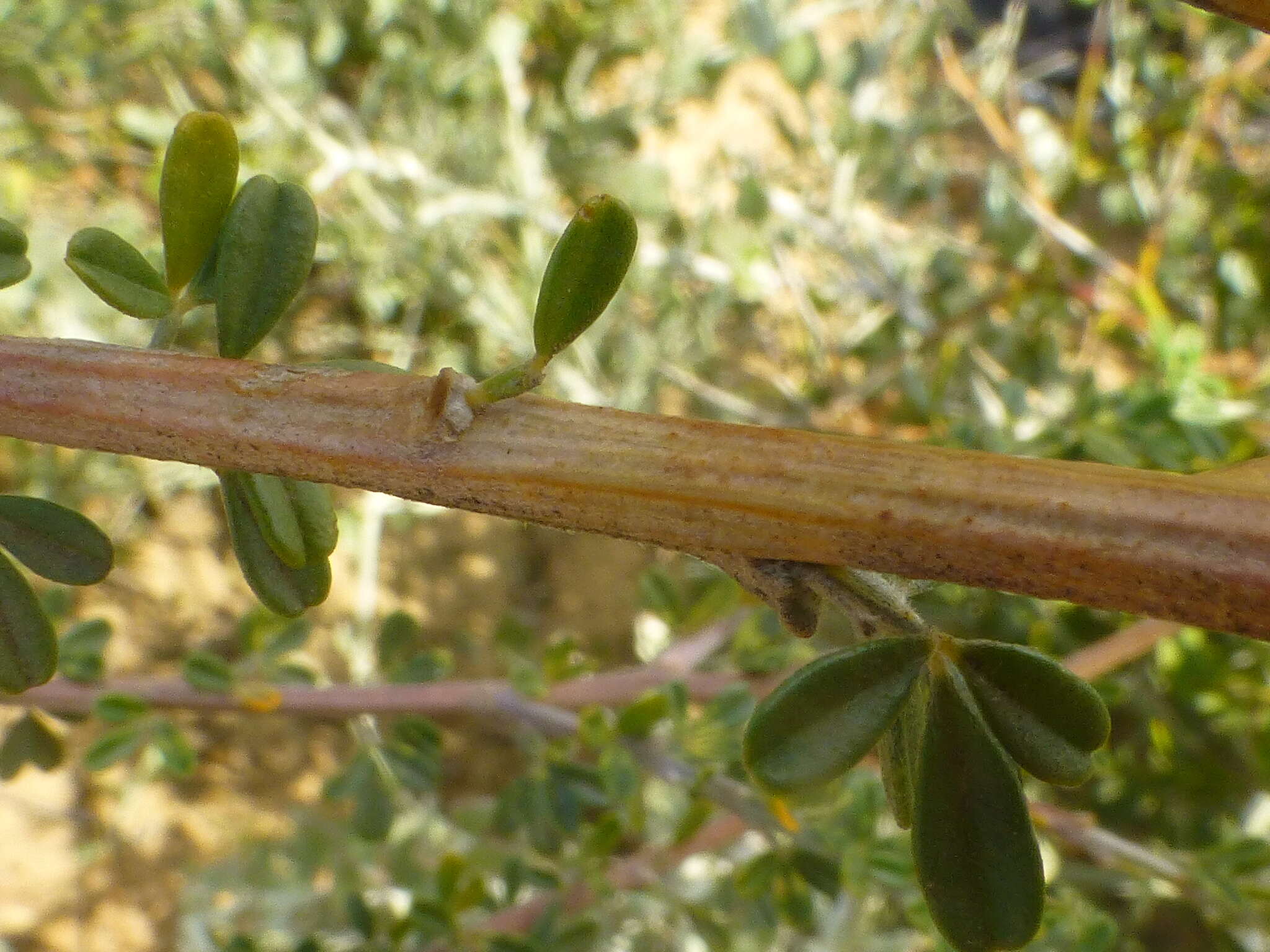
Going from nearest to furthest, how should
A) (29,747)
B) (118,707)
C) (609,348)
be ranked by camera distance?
(118,707) → (29,747) → (609,348)

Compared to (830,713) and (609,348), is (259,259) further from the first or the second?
(609,348)

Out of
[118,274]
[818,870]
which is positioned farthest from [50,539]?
[818,870]

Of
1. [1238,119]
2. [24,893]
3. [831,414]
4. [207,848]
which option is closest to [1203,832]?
[831,414]

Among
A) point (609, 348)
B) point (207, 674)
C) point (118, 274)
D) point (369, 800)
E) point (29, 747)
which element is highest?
point (118, 274)

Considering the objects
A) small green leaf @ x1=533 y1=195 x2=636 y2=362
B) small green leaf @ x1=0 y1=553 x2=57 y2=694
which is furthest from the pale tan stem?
small green leaf @ x1=0 y1=553 x2=57 y2=694

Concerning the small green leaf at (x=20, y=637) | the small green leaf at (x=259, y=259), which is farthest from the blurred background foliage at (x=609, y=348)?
the small green leaf at (x=259, y=259)

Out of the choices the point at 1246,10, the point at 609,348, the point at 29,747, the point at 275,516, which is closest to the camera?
the point at 1246,10

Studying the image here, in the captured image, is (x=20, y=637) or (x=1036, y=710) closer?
(x=1036, y=710)

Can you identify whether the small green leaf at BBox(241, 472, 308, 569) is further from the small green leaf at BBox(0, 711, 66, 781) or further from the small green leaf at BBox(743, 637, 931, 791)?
the small green leaf at BBox(0, 711, 66, 781)
